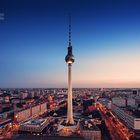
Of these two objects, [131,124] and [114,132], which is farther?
[131,124]

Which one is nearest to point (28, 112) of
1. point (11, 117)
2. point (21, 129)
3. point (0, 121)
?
point (11, 117)

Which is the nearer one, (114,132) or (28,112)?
(114,132)

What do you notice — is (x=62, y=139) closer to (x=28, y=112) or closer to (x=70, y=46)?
(x=70, y=46)

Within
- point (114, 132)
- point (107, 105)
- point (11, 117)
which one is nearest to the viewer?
point (114, 132)

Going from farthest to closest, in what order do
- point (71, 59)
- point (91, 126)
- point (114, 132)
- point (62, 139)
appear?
point (71, 59) < point (114, 132) < point (91, 126) < point (62, 139)

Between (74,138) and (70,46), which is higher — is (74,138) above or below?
below

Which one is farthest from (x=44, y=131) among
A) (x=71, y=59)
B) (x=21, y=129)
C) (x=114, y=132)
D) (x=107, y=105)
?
(x=107, y=105)

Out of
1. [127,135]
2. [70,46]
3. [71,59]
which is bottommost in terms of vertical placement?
[127,135]

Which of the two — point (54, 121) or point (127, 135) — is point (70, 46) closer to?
point (54, 121)

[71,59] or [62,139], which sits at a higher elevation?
[71,59]
